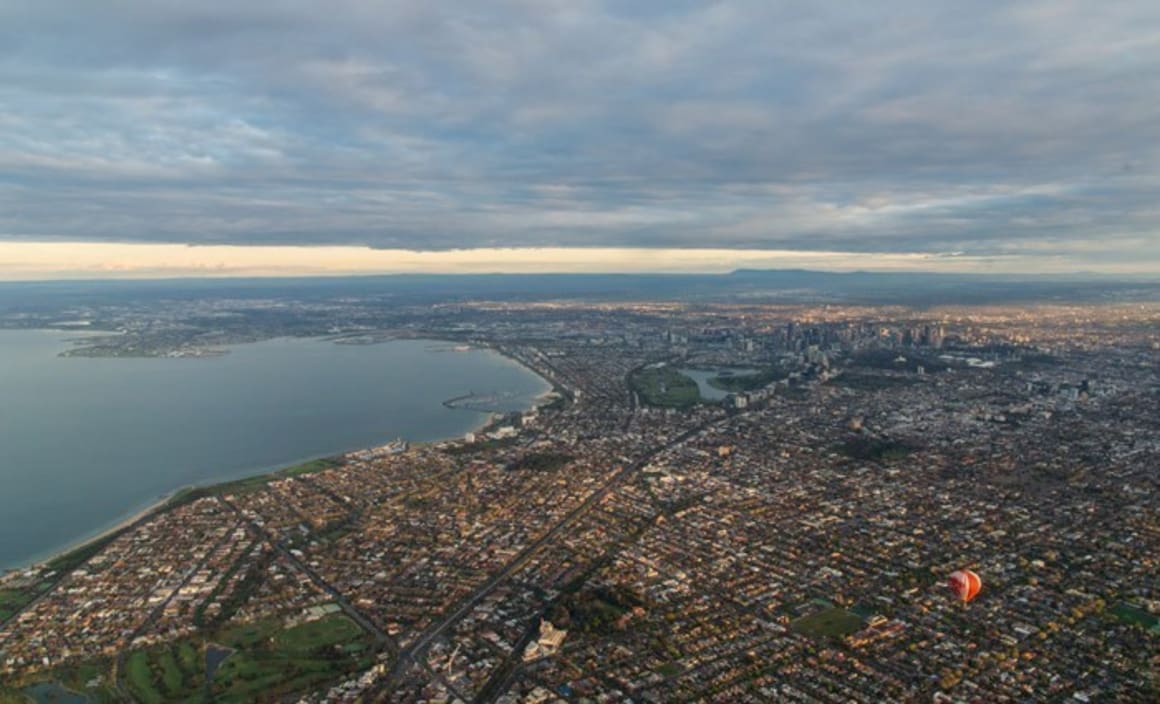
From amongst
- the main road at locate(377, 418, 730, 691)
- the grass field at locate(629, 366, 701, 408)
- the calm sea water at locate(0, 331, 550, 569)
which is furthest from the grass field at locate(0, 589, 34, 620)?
the grass field at locate(629, 366, 701, 408)

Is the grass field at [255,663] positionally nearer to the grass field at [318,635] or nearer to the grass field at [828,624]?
the grass field at [318,635]

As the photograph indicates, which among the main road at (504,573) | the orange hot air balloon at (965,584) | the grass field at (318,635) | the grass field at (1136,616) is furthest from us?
the orange hot air balloon at (965,584)

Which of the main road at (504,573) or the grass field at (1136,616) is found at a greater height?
the grass field at (1136,616)

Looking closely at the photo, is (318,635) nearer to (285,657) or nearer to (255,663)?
(285,657)

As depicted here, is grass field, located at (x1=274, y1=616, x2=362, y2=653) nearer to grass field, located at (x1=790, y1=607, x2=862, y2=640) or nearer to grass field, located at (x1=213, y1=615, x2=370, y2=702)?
grass field, located at (x1=213, y1=615, x2=370, y2=702)

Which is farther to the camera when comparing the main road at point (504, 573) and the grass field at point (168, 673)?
the main road at point (504, 573)

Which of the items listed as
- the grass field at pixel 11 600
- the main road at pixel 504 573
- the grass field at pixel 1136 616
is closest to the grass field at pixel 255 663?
the main road at pixel 504 573

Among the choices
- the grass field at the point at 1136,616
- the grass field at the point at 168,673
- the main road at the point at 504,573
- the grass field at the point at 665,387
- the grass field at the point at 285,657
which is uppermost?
the grass field at the point at 665,387
